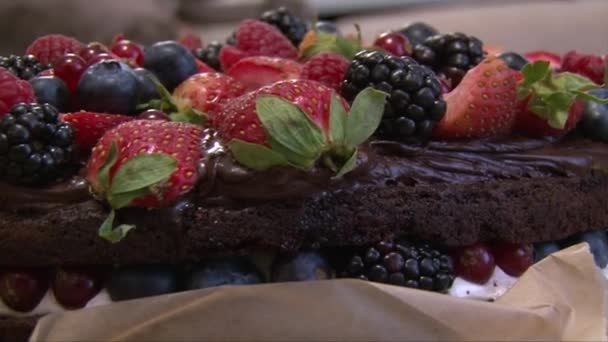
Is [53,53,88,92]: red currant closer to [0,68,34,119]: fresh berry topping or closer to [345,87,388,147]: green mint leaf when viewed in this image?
[0,68,34,119]: fresh berry topping

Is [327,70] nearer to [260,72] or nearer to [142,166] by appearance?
[260,72]

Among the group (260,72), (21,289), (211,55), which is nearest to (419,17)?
(211,55)

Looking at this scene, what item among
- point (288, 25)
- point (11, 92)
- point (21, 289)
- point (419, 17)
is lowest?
point (419, 17)

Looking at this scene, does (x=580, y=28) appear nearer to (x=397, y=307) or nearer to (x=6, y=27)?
(x=6, y=27)

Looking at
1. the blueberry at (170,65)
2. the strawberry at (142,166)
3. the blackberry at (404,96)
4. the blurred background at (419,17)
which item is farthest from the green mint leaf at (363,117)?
the blurred background at (419,17)

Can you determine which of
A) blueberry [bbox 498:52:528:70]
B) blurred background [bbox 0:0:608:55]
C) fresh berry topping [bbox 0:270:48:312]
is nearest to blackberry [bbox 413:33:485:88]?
blueberry [bbox 498:52:528:70]

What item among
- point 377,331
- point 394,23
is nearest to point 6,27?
point 394,23
